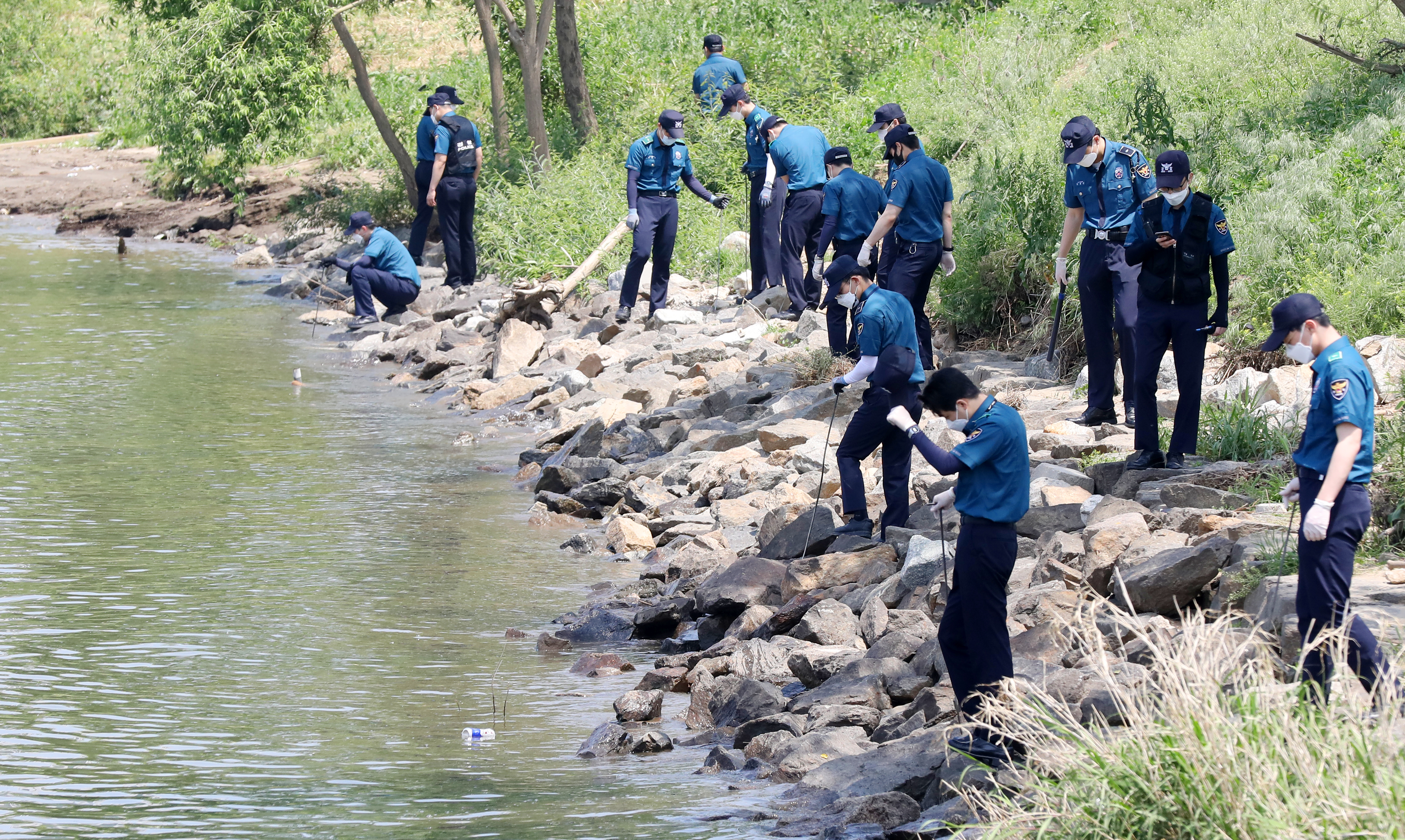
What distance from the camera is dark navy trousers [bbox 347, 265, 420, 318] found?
19297mm

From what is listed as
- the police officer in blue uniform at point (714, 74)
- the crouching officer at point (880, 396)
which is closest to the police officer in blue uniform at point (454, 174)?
the police officer in blue uniform at point (714, 74)

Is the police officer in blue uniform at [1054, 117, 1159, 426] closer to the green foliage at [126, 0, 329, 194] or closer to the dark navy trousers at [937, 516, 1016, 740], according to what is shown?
the dark navy trousers at [937, 516, 1016, 740]

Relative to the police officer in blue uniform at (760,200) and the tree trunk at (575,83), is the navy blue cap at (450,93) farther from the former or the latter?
the tree trunk at (575,83)

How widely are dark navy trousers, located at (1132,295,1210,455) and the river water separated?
3.19m

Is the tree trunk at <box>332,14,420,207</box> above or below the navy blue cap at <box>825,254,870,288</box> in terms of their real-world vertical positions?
above

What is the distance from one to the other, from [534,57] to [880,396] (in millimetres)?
14985

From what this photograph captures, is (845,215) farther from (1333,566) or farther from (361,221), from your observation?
(361,221)

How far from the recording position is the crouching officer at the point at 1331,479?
5.47 m

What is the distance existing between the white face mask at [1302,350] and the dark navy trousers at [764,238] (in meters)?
9.27

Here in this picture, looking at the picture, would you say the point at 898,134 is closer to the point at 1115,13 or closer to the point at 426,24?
the point at 1115,13

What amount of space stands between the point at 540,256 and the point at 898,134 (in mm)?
9834

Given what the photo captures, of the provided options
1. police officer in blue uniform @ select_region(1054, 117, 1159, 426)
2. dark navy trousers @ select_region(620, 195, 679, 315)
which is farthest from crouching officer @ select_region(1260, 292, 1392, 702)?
dark navy trousers @ select_region(620, 195, 679, 315)

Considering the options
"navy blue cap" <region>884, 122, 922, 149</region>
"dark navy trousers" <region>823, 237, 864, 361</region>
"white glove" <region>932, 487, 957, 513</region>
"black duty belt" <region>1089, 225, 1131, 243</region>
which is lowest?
"white glove" <region>932, 487, 957, 513</region>

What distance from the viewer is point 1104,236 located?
947 centimetres
